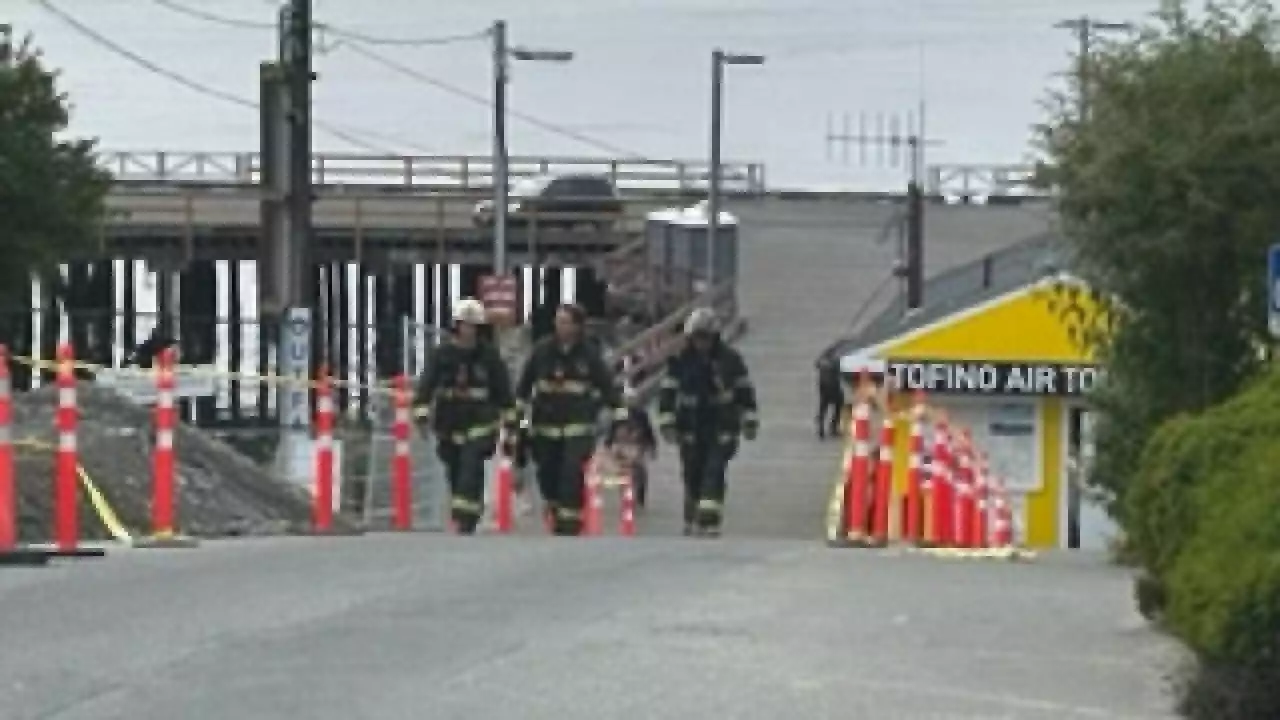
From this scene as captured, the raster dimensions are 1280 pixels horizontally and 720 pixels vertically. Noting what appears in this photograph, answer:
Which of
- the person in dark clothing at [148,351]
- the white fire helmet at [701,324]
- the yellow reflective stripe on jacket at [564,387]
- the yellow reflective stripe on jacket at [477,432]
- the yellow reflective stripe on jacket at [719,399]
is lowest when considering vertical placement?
the person in dark clothing at [148,351]

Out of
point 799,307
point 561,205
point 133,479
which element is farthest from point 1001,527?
point 561,205

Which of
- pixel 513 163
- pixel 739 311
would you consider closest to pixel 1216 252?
pixel 739 311

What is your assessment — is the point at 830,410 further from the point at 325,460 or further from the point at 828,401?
the point at 325,460

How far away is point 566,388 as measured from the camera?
2181 cm

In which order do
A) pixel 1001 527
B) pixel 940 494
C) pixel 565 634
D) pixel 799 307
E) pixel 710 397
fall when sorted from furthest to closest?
pixel 799 307 < pixel 1001 527 < pixel 940 494 < pixel 710 397 < pixel 565 634

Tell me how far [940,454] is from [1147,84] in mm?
7548

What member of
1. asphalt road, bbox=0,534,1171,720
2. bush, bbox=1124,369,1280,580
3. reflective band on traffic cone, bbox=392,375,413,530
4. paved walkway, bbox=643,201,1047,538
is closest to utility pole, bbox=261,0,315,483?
paved walkway, bbox=643,201,1047,538

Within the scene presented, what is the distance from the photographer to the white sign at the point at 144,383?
85.9 feet

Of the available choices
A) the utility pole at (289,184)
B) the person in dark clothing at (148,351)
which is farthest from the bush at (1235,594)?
the person in dark clothing at (148,351)

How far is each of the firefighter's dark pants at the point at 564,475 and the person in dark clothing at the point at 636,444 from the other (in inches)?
325

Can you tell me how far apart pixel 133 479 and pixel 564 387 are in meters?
3.74

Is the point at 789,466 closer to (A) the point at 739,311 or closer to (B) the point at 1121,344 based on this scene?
(A) the point at 739,311

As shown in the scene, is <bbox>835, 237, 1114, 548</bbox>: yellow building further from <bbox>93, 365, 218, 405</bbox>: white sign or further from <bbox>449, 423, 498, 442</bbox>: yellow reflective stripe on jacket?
<bbox>449, 423, 498, 442</bbox>: yellow reflective stripe on jacket

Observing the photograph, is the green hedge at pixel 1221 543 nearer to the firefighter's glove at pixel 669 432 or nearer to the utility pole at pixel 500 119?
the firefighter's glove at pixel 669 432
